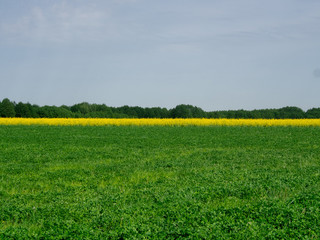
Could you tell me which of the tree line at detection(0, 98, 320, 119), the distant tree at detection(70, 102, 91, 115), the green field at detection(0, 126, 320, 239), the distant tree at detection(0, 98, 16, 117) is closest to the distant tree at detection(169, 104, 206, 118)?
the tree line at detection(0, 98, 320, 119)

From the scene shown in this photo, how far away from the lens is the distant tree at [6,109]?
83.9 meters

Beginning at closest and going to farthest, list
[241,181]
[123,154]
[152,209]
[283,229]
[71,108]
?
1. [283,229]
2. [152,209]
3. [241,181]
4. [123,154]
5. [71,108]

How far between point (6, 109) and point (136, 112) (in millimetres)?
37723

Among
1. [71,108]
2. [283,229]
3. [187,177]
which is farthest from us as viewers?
[71,108]

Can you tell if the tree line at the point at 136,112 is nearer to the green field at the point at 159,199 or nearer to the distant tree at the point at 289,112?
the distant tree at the point at 289,112

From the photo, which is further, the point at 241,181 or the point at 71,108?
the point at 71,108

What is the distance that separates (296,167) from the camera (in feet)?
48.7

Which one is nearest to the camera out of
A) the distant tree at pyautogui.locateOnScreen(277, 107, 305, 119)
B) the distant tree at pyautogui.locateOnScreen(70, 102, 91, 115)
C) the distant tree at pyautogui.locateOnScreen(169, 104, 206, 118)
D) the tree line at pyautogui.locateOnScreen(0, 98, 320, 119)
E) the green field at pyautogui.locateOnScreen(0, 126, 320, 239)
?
the green field at pyautogui.locateOnScreen(0, 126, 320, 239)

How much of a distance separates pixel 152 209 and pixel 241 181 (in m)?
4.17

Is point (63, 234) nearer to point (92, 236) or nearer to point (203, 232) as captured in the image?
point (92, 236)

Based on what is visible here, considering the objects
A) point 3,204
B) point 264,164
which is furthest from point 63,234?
point 264,164

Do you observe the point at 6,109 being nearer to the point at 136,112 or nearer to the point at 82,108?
the point at 82,108

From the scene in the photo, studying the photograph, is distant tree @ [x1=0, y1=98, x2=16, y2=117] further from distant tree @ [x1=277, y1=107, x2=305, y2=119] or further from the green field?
the green field

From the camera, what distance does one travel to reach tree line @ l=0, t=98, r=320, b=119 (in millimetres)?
85000
